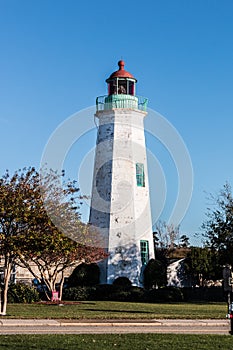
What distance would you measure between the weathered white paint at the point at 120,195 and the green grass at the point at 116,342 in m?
26.6

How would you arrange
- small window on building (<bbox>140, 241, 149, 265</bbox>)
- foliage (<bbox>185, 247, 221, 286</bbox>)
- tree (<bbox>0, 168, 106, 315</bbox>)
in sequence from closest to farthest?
tree (<bbox>0, 168, 106, 315</bbox>) → small window on building (<bbox>140, 241, 149, 265</bbox>) → foliage (<bbox>185, 247, 221, 286</bbox>)

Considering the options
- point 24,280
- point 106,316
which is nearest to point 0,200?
point 106,316

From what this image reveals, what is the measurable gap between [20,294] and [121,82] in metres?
18.1

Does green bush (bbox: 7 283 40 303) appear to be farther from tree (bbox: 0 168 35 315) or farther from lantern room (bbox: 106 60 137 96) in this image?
lantern room (bbox: 106 60 137 96)

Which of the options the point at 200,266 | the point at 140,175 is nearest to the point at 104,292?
the point at 140,175

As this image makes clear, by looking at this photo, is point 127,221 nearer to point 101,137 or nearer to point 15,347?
point 101,137

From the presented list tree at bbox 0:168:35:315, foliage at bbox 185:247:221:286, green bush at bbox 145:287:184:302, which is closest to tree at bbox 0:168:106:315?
tree at bbox 0:168:35:315

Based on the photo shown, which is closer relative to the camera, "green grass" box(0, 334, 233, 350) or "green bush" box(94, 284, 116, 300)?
"green grass" box(0, 334, 233, 350)

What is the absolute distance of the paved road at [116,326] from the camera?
21.7 metres

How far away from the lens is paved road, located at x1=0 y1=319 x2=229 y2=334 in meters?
21.7

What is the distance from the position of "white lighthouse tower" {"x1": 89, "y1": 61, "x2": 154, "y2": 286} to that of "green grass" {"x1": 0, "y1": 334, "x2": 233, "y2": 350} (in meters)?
26.7

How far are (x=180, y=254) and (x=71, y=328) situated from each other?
1666 inches

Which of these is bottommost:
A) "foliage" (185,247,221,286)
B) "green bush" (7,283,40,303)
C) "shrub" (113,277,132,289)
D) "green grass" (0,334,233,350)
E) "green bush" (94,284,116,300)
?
"green grass" (0,334,233,350)

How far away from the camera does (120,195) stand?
153 feet
